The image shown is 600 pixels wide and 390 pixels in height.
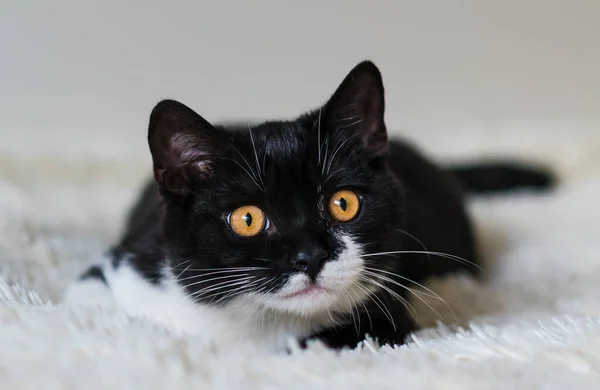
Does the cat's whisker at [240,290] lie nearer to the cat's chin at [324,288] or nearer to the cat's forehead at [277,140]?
the cat's chin at [324,288]

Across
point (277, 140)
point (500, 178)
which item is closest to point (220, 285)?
point (277, 140)

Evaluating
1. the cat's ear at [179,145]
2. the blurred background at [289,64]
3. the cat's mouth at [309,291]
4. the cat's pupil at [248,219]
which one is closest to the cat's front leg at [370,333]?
the cat's mouth at [309,291]

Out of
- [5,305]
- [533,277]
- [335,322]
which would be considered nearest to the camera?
[5,305]

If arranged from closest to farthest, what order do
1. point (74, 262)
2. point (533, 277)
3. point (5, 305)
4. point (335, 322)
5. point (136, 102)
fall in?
point (5, 305), point (335, 322), point (74, 262), point (533, 277), point (136, 102)

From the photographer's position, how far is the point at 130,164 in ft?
7.34

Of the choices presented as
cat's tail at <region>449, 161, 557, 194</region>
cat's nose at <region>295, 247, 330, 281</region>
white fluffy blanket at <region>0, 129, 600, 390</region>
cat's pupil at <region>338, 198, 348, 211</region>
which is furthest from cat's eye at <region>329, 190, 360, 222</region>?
cat's tail at <region>449, 161, 557, 194</region>

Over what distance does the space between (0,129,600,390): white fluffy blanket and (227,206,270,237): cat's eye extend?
0.17 m

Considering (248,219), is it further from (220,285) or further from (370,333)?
(370,333)

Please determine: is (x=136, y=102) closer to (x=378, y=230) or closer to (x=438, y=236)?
(x=438, y=236)

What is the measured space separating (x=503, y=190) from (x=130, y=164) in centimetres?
130

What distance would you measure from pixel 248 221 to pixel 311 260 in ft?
0.43

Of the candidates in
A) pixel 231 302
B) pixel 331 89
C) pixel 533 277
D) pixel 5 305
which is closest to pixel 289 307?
pixel 231 302

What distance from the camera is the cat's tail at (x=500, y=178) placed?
83.4 inches

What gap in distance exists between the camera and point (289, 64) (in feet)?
7.60
